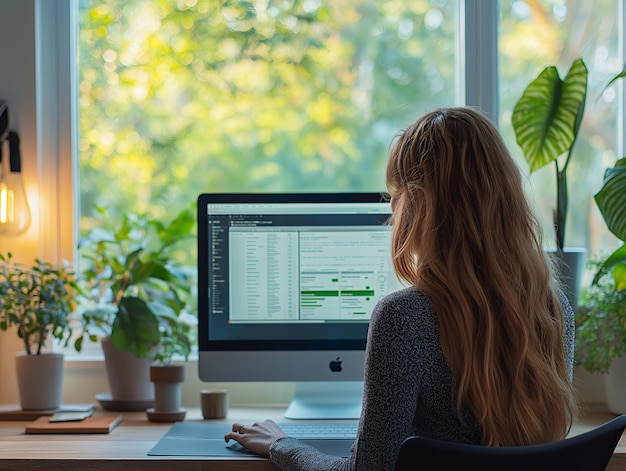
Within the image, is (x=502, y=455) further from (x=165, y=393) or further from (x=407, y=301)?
(x=165, y=393)

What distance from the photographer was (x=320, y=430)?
1746 millimetres

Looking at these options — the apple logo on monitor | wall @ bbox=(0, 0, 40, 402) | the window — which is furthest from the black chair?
wall @ bbox=(0, 0, 40, 402)

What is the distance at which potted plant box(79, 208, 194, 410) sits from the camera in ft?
6.56

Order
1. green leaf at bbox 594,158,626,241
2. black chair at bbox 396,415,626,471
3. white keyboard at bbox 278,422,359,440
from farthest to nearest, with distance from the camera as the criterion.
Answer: green leaf at bbox 594,158,626,241, white keyboard at bbox 278,422,359,440, black chair at bbox 396,415,626,471

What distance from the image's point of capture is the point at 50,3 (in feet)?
7.43

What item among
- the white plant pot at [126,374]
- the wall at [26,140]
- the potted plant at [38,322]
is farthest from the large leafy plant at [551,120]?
the potted plant at [38,322]

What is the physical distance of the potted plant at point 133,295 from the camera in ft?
6.56

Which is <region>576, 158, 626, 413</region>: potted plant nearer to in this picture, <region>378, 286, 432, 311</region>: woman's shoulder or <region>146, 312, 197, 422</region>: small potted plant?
<region>378, 286, 432, 311</region>: woman's shoulder

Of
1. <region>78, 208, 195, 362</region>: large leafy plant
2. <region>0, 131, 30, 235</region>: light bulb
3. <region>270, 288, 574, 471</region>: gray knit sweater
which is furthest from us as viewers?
<region>0, 131, 30, 235</region>: light bulb

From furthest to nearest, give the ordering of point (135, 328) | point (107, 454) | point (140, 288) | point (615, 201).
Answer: point (140, 288)
point (135, 328)
point (615, 201)
point (107, 454)

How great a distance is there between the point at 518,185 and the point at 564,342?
274 millimetres

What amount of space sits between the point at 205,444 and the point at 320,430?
0.24 meters

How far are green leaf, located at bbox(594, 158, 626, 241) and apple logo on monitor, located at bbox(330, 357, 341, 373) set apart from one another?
69cm

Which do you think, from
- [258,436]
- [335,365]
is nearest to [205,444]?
[258,436]
